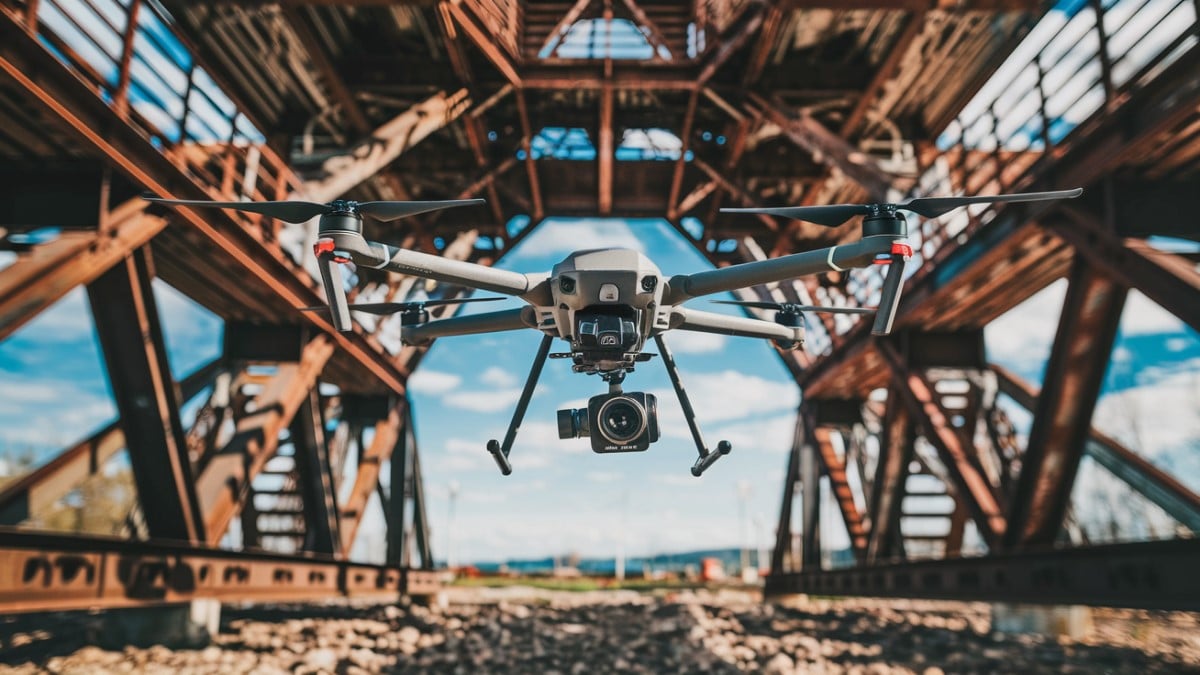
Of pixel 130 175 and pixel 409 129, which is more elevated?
pixel 409 129

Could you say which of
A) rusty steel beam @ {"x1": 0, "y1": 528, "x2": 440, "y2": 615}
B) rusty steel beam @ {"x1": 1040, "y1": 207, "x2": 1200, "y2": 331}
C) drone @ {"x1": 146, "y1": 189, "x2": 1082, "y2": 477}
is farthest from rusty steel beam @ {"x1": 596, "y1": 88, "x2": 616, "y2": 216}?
drone @ {"x1": 146, "y1": 189, "x2": 1082, "y2": 477}

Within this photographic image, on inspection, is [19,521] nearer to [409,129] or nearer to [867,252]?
[409,129]

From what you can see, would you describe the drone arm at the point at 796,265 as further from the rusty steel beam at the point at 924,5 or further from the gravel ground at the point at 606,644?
the gravel ground at the point at 606,644

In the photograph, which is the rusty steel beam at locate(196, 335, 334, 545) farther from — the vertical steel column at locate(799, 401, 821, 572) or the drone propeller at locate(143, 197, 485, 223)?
the vertical steel column at locate(799, 401, 821, 572)

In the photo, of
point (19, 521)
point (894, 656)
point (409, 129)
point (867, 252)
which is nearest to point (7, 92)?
→ point (19, 521)

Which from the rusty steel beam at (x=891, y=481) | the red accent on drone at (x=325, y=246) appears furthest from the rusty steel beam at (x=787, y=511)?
the red accent on drone at (x=325, y=246)

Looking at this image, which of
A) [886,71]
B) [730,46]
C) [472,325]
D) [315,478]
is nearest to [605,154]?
[730,46]

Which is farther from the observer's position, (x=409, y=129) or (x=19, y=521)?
(x=409, y=129)

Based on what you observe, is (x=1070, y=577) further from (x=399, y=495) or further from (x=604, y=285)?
(x=399, y=495)
